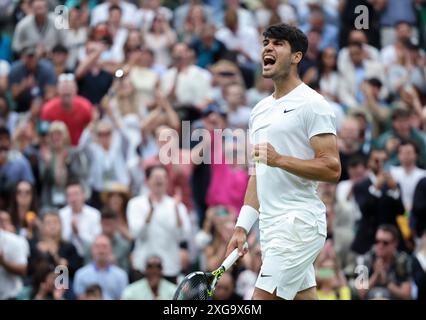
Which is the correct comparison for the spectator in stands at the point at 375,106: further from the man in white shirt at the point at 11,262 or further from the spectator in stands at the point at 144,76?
the man in white shirt at the point at 11,262

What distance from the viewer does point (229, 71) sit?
15172 millimetres

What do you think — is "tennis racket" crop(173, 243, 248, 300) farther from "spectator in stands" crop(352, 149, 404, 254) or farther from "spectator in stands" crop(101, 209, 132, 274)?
"spectator in stands" crop(352, 149, 404, 254)

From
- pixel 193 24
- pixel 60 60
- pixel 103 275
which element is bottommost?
pixel 103 275

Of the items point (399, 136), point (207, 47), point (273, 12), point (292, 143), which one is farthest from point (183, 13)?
point (292, 143)

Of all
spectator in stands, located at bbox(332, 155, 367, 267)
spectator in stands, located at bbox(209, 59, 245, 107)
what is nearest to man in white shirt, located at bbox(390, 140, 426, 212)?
spectator in stands, located at bbox(332, 155, 367, 267)

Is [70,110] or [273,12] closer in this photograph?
[70,110]

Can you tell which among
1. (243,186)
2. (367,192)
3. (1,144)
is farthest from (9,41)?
(367,192)

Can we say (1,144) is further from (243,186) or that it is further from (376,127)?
(376,127)

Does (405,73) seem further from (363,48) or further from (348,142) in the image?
(348,142)

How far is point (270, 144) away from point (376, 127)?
6.95 metres

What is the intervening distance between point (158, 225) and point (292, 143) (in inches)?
202

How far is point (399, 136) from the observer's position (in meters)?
14.4

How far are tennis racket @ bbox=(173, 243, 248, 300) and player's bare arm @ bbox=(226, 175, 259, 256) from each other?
0.03 meters

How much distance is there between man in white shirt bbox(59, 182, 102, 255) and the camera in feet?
43.1
